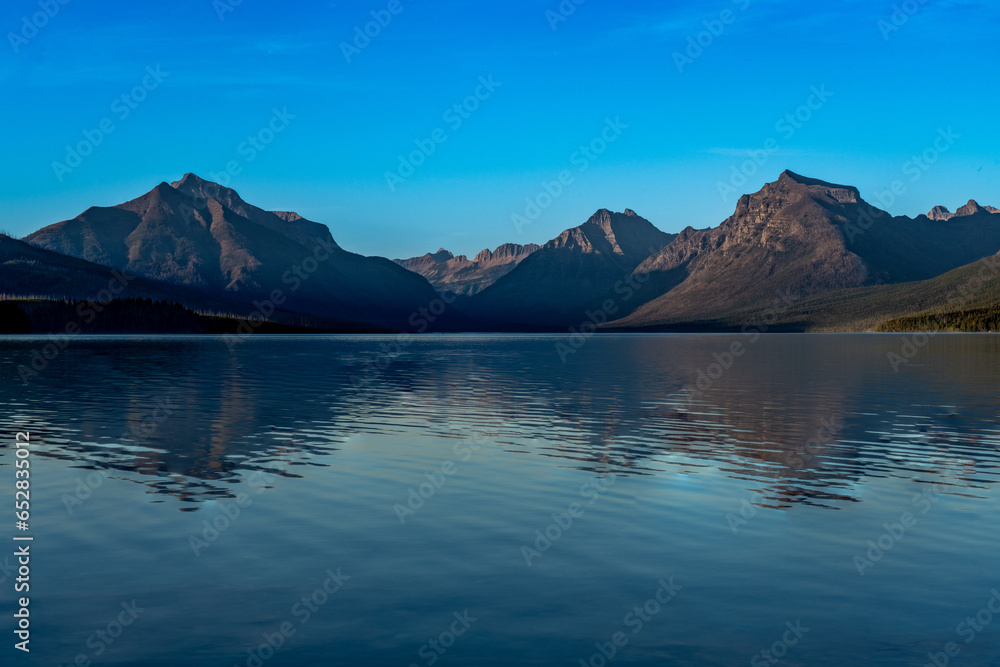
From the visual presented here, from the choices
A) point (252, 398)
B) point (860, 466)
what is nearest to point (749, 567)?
point (860, 466)

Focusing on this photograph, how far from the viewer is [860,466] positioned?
36.4m

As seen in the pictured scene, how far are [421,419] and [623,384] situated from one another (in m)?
38.0

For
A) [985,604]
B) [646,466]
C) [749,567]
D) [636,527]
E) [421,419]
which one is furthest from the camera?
[421,419]

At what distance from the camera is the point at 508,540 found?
23891mm

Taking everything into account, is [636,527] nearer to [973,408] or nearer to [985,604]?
[985,604]

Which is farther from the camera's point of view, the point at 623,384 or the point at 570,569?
the point at 623,384

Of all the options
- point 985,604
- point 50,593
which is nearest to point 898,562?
point 985,604

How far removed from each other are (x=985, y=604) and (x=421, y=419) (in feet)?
131

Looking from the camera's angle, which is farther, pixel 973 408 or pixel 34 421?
pixel 973 408

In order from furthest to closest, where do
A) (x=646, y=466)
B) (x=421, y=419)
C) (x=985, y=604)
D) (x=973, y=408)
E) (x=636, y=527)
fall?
(x=973, y=408)
(x=421, y=419)
(x=646, y=466)
(x=636, y=527)
(x=985, y=604)

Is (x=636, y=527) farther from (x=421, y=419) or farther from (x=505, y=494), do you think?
(x=421, y=419)

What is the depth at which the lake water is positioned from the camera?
16297 millimetres

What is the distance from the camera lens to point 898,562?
21.6 m

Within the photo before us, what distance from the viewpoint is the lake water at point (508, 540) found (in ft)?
53.5
